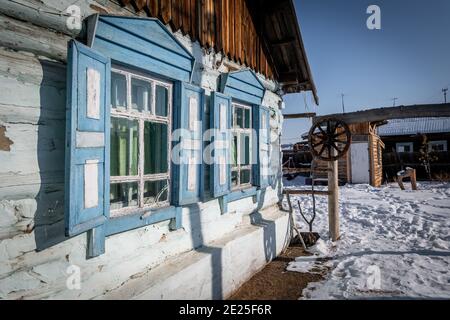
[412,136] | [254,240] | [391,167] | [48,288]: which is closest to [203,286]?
[254,240]

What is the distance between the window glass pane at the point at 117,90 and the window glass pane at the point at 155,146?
41 cm

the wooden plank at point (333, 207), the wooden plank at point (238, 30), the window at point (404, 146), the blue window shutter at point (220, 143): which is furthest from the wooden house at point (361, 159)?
the blue window shutter at point (220, 143)

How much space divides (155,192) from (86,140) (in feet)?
4.64

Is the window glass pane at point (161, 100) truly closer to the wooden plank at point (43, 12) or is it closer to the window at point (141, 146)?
the window at point (141, 146)

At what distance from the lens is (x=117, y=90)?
3.38 m

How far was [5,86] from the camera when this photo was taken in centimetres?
201

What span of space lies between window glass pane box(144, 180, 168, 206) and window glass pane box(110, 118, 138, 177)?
1.05ft

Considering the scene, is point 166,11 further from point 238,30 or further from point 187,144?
point 238,30

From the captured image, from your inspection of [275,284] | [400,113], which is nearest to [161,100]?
[275,284]
